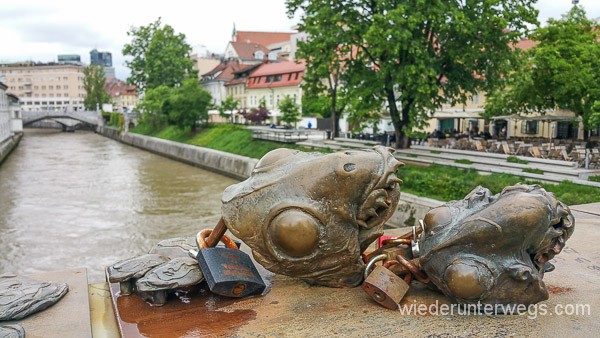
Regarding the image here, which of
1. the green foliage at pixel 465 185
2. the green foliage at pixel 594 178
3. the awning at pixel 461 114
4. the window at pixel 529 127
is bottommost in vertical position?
the green foliage at pixel 465 185

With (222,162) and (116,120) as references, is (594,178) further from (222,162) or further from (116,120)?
(116,120)

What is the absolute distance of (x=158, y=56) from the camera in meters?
53.6

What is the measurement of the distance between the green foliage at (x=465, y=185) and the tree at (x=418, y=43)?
3577mm

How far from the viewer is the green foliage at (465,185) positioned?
13745mm

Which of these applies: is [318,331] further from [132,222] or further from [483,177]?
[132,222]

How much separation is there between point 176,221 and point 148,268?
12121mm

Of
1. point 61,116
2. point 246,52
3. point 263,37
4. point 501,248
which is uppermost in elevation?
point 263,37

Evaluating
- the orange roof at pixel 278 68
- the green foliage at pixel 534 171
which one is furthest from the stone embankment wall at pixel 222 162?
the orange roof at pixel 278 68

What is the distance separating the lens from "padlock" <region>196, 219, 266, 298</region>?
5293 millimetres

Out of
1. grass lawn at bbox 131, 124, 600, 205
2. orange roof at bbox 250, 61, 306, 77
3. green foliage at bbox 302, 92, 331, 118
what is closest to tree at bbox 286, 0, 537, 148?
grass lawn at bbox 131, 124, 600, 205

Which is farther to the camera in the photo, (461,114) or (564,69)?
(461,114)

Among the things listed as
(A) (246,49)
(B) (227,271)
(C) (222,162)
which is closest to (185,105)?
(C) (222,162)

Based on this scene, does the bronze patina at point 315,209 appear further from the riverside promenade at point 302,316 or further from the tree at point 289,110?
the tree at point 289,110

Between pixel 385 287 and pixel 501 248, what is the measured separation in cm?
110
